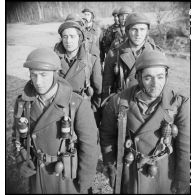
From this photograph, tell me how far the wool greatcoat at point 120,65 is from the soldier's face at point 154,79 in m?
1.81

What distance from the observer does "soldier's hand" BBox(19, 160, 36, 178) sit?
294 centimetres

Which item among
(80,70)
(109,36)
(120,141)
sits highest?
(109,36)

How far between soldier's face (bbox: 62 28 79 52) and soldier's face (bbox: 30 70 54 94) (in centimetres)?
184

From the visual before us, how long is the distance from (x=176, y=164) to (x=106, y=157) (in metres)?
0.91

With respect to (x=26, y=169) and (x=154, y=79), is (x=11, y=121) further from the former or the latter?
(x=154, y=79)

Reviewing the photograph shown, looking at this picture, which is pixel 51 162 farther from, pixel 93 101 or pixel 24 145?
pixel 93 101

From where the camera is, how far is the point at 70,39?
4.42 meters

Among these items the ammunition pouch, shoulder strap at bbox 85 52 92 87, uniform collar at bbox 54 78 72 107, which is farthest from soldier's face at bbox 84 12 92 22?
the ammunition pouch

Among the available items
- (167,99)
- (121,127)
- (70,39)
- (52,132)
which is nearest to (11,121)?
(70,39)

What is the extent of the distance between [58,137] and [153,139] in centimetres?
118

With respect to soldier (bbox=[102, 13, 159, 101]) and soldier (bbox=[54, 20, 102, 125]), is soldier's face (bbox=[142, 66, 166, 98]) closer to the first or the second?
soldier (bbox=[102, 13, 159, 101])

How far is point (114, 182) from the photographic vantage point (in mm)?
3061

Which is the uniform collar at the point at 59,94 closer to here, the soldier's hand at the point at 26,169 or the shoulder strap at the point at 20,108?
the shoulder strap at the point at 20,108

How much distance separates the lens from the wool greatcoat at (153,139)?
8.66ft
